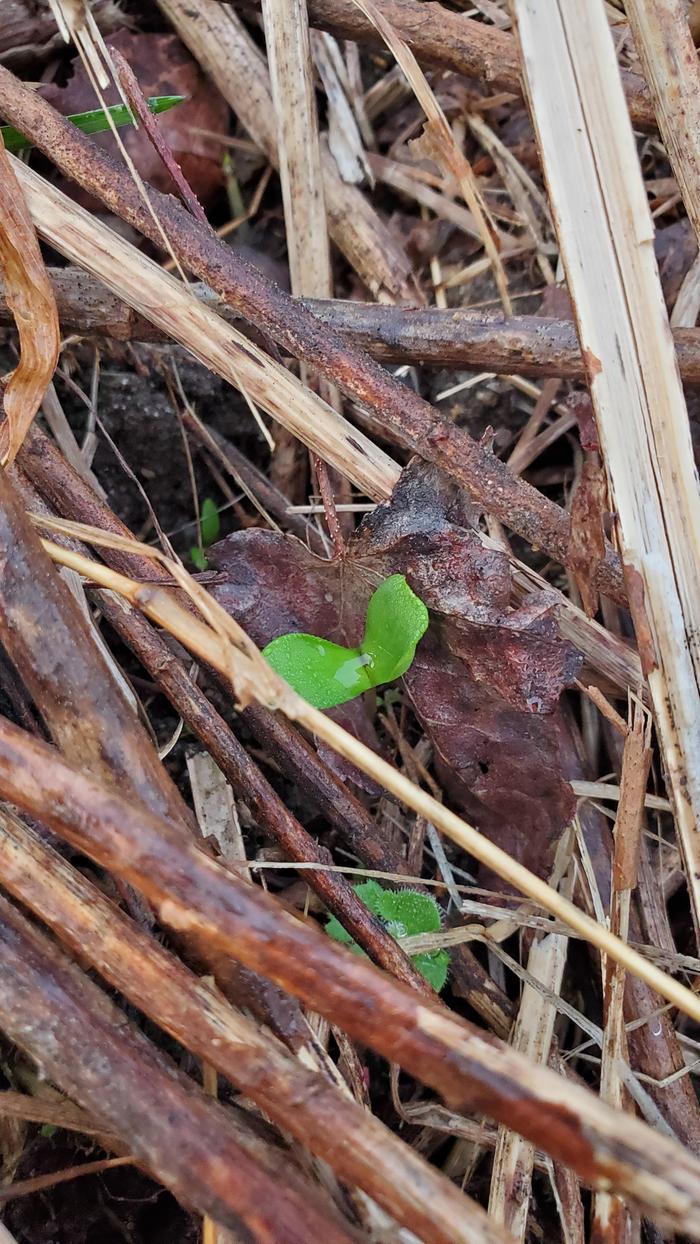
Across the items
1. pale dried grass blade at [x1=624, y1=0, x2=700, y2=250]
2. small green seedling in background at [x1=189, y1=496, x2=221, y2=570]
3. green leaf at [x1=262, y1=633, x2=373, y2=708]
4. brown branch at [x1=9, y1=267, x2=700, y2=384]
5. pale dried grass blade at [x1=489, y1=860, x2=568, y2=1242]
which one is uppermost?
pale dried grass blade at [x1=624, y1=0, x2=700, y2=250]

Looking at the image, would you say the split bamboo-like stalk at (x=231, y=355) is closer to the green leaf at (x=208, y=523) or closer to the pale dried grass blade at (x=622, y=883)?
the pale dried grass blade at (x=622, y=883)

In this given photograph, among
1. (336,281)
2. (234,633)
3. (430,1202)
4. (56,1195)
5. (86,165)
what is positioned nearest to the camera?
(430,1202)

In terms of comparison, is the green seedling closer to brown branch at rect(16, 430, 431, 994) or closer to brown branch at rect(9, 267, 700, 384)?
brown branch at rect(9, 267, 700, 384)

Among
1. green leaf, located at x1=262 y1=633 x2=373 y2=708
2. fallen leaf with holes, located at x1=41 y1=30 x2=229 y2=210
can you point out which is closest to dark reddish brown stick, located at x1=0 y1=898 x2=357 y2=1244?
green leaf, located at x1=262 y1=633 x2=373 y2=708

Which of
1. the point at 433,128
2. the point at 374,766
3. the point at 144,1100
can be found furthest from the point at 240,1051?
the point at 433,128

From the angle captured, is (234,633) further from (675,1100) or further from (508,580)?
(675,1100)

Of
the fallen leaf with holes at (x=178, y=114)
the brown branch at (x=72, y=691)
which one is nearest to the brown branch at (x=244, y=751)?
the brown branch at (x=72, y=691)

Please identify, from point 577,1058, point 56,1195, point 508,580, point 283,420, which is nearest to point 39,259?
point 283,420
